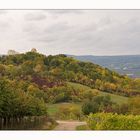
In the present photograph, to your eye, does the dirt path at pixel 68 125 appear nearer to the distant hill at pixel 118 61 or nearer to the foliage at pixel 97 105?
the foliage at pixel 97 105

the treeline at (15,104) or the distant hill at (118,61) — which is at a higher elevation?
the distant hill at (118,61)

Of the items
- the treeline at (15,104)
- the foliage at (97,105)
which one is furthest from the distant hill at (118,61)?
the treeline at (15,104)

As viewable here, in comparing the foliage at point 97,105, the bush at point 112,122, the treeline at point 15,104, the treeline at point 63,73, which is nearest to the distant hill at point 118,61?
the treeline at point 63,73

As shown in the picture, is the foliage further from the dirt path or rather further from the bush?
the dirt path

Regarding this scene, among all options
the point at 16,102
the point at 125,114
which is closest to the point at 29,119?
the point at 16,102

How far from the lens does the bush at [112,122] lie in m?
17.0

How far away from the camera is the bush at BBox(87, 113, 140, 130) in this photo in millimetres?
17016

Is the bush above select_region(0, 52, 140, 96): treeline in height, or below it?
below

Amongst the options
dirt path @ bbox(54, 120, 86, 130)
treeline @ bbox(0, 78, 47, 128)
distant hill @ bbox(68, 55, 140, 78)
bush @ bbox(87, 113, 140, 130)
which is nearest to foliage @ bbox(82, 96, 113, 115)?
bush @ bbox(87, 113, 140, 130)

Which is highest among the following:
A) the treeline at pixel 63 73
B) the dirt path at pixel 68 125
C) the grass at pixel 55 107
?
the treeline at pixel 63 73

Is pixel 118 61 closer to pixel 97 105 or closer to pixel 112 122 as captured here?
pixel 97 105

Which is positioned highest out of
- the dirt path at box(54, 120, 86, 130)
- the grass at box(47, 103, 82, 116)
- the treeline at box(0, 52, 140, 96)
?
the treeline at box(0, 52, 140, 96)

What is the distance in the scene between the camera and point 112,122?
675 inches

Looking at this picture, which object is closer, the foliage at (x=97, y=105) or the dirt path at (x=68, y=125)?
the dirt path at (x=68, y=125)
